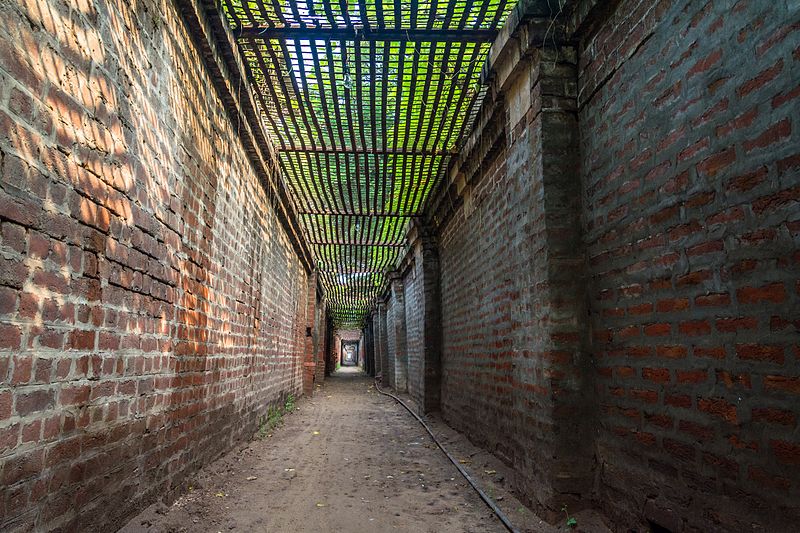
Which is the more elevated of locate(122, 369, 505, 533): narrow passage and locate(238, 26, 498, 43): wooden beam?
locate(238, 26, 498, 43): wooden beam

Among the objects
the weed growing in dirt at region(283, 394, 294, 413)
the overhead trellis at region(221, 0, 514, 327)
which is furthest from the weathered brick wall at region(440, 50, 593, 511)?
the weed growing in dirt at region(283, 394, 294, 413)

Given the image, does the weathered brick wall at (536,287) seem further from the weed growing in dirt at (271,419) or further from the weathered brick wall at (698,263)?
the weed growing in dirt at (271,419)

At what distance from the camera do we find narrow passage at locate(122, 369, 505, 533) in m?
3.62

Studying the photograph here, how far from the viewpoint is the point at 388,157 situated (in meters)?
6.65

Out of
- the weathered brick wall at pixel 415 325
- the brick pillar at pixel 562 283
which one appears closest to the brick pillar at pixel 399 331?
the weathered brick wall at pixel 415 325

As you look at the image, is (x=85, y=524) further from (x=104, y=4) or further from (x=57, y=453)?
(x=104, y=4)

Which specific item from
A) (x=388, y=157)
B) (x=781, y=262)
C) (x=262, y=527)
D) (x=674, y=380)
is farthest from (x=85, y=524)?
(x=388, y=157)

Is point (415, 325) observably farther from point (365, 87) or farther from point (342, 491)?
point (365, 87)

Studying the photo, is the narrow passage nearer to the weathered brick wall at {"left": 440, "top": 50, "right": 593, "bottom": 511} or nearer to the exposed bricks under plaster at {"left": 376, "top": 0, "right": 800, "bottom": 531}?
the weathered brick wall at {"left": 440, "top": 50, "right": 593, "bottom": 511}

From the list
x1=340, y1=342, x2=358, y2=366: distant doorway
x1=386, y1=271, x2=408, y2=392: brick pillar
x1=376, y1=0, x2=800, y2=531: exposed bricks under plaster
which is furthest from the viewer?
x1=340, y1=342, x2=358, y2=366: distant doorway

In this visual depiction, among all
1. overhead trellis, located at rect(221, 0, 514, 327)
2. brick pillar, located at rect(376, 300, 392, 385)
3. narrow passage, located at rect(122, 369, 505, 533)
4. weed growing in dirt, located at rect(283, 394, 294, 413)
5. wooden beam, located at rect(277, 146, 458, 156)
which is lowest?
narrow passage, located at rect(122, 369, 505, 533)

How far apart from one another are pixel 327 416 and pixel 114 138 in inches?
314

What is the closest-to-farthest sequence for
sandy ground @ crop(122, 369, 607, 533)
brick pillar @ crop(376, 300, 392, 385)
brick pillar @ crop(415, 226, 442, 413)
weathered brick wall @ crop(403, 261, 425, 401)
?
sandy ground @ crop(122, 369, 607, 533) < brick pillar @ crop(415, 226, 442, 413) < weathered brick wall @ crop(403, 261, 425, 401) < brick pillar @ crop(376, 300, 392, 385)

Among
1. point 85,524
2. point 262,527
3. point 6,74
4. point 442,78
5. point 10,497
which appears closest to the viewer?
point 6,74
